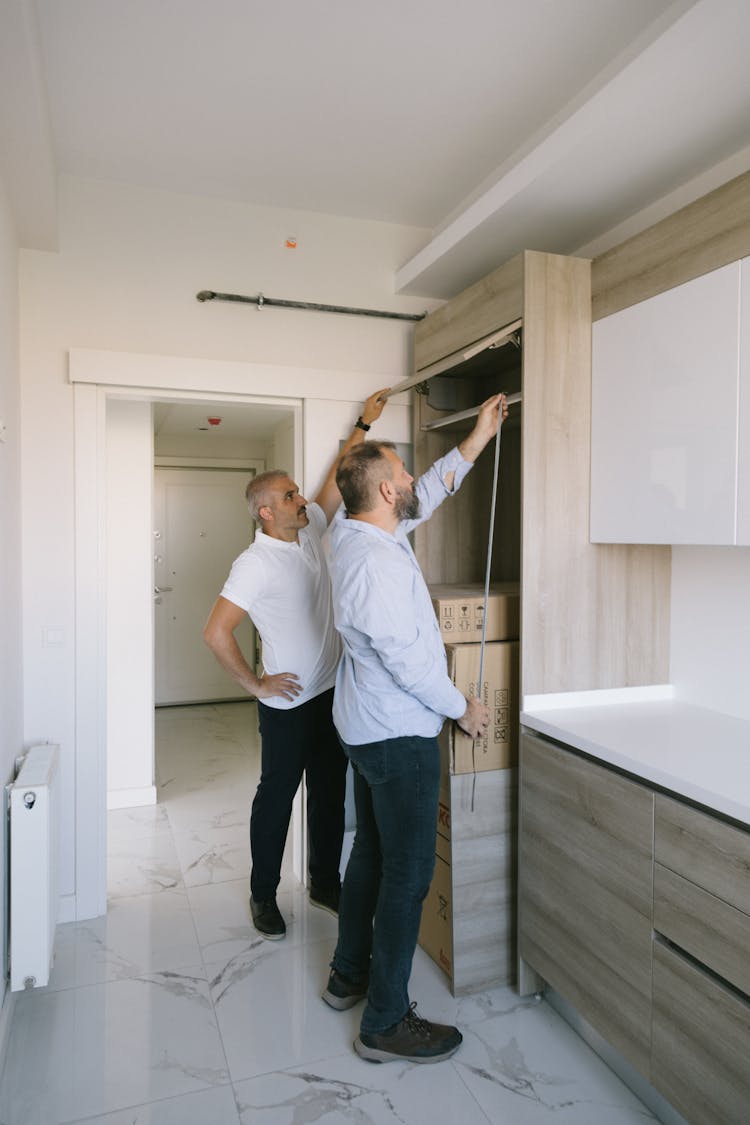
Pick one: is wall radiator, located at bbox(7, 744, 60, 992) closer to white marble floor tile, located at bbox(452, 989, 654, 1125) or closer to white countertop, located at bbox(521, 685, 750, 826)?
white marble floor tile, located at bbox(452, 989, 654, 1125)

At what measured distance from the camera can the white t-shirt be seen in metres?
2.69

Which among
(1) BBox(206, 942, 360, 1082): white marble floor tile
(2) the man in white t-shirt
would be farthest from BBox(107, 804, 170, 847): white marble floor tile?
(1) BBox(206, 942, 360, 1082): white marble floor tile

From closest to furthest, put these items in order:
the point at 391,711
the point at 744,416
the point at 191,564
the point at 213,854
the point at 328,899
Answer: the point at 744,416, the point at 391,711, the point at 328,899, the point at 213,854, the point at 191,564

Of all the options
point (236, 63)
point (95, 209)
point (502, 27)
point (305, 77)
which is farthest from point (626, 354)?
point (95, 209)

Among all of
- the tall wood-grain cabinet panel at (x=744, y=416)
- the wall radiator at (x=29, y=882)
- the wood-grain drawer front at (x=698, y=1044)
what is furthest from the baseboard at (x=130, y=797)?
the tall wood-grain cabinet panel at (x=744, y=416)

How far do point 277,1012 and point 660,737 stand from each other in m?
1.40

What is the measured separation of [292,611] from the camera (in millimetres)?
2732

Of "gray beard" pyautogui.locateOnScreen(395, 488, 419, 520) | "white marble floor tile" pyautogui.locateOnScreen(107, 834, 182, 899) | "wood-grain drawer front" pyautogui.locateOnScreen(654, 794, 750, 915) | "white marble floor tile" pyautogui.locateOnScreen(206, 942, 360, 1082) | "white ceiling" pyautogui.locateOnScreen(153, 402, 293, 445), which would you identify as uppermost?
"white ceiling" pyautogui.locateOnScreen(153, 402, 293, 445)

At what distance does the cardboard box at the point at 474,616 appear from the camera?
241 cm

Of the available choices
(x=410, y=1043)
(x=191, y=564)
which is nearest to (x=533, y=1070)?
(x=410, y=1043)

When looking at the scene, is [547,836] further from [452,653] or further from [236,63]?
[236,63]

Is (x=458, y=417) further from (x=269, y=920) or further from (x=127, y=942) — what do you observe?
(x=127, y=942)

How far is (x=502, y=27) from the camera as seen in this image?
1909mm

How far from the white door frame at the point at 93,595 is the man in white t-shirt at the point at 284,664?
49cm
